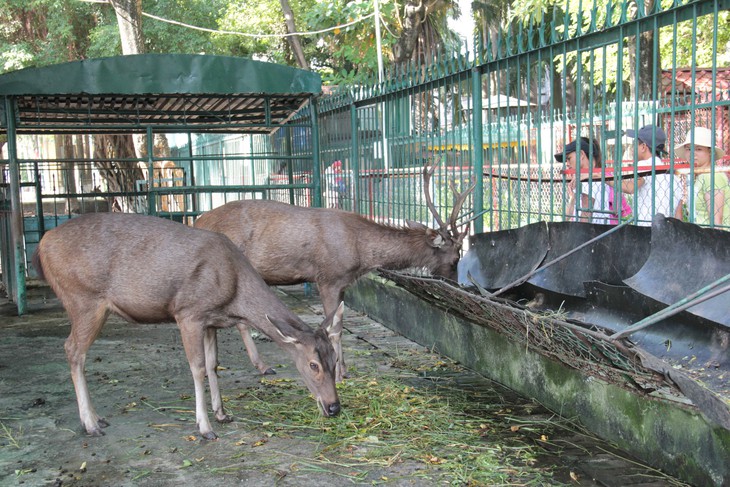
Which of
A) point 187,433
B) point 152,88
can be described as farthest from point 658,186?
point 152,88

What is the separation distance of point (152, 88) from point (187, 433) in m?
5.72

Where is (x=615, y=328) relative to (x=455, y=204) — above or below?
below

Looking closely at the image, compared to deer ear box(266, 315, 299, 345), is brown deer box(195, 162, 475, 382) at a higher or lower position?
higher

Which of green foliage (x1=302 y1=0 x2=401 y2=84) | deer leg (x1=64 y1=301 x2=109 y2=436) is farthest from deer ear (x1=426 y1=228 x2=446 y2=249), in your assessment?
green foliage (x1=302 y1=0 x2=401 y2=84)

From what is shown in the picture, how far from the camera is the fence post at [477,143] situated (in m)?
7.80

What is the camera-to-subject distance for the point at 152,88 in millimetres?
10195

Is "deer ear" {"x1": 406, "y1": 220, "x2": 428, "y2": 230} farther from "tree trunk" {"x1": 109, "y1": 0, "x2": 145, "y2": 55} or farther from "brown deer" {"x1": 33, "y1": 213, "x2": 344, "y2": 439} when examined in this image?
"tree trunk" {"x1": 109, "y1": 0, "x2": 145, "y2": 55}

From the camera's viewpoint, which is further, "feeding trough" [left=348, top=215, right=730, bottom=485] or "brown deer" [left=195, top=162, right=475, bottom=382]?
"brown deer" [left=195, top=162, right=475, bottom=382]

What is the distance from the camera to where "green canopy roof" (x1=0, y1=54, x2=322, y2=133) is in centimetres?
996

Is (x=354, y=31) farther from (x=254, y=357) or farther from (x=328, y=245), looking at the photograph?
(x=254, y=357)

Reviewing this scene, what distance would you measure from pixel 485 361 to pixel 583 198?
6.19ft

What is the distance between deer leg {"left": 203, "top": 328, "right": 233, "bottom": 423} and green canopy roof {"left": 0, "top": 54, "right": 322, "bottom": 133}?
15.9 feet

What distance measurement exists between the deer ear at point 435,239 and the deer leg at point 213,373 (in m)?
2.59

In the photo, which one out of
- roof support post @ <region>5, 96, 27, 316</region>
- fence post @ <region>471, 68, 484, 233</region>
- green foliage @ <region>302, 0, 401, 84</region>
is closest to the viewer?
fence post @ <region>471, 68, 484, 233</region>
